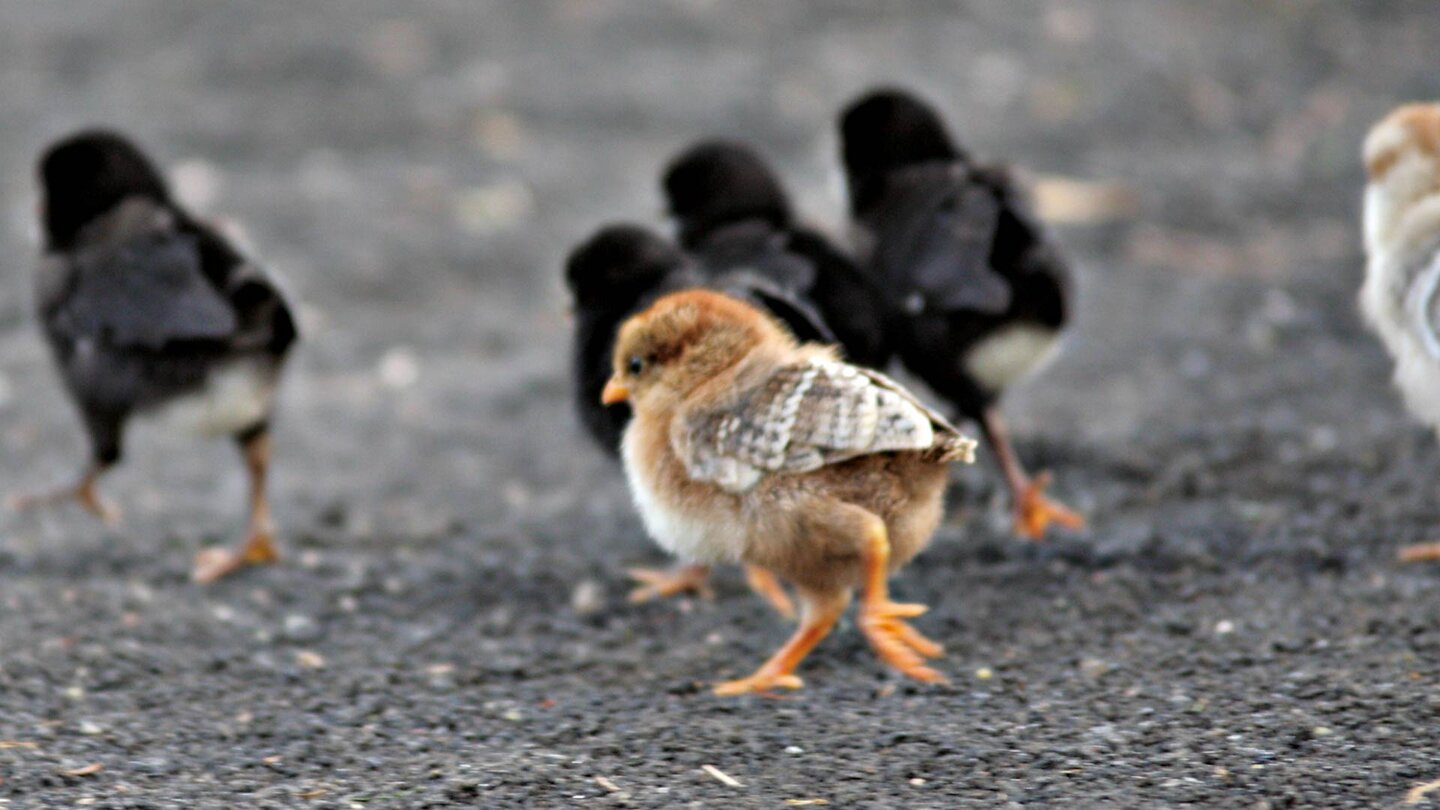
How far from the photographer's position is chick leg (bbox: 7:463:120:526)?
241 inches

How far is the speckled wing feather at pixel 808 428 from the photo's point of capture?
3977 millimetres

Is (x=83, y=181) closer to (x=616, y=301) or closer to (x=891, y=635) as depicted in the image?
(x=616, y=301)

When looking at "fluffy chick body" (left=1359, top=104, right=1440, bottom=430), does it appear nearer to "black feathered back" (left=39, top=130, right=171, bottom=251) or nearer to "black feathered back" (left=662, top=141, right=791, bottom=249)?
"black feathered back" (left=662, top=141, right=791, bottom=249)

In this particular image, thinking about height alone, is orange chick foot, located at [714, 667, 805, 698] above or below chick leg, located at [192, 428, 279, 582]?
below

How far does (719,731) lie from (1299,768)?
1.40 metres

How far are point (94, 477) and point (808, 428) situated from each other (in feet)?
10.8

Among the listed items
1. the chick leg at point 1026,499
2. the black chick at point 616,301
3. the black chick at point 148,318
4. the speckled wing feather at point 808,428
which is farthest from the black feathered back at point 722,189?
the speckled wing feather at point 808,428

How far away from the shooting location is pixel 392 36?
11781 mm

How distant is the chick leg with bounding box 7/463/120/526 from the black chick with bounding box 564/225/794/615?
196 cm

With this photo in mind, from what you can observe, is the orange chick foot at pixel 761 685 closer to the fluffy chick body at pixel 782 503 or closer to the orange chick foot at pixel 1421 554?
the fluffy chick body at pixel 782 503

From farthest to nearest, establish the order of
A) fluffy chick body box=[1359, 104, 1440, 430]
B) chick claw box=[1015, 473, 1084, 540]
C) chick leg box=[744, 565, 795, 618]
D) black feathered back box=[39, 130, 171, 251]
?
black feathered back box=[39, 130, 171, 251] < chick claw box=[1015, 473, 1084, 540] < chick leg box=[744, 565, 795, 618] < fluffy chick body box=[1359, 104, 1440, 430]

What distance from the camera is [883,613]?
4242 mm

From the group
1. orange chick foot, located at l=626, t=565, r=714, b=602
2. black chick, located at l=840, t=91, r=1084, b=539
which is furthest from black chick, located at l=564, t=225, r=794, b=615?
black chick, located at l=840, t=91, r=1084, b=539

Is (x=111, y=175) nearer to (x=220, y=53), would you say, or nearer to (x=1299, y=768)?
(x=1299, y=768)
